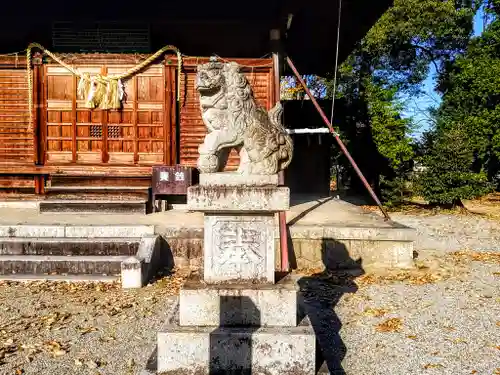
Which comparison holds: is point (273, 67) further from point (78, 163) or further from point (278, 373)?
point (278, 373)

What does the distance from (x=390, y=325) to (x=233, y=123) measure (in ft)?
10.3

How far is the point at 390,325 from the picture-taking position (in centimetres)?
549

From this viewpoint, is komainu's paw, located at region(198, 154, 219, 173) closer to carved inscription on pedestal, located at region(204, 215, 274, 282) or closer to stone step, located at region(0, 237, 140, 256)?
carved inscription on pedestal, located at region(204, 215, 274, 282)

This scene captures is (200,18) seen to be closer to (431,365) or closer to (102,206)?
(102,206)

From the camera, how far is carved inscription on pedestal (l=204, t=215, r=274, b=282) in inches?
165

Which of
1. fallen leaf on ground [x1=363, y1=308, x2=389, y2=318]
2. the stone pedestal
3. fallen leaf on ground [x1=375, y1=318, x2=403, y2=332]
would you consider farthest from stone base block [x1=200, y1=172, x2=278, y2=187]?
fallen leaf on ground [x1=363, y1=308, x2=389, y2=318]

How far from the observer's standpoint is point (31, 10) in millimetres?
11328

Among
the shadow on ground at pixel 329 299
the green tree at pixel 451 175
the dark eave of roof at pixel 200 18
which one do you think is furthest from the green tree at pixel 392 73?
the shadow on ground at pixel 329 299

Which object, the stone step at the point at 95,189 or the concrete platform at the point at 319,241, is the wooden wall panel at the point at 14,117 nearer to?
the stone step at the point at 95,189

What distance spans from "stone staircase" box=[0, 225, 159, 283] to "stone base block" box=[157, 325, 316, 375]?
3148 mm

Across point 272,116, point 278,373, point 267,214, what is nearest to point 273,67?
point 272,116

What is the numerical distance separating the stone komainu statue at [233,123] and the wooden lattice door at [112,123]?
7.07 metres

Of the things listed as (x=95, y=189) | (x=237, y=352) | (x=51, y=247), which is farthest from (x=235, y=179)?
(x=95, y=189)

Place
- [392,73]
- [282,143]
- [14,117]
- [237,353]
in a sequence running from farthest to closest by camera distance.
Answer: [392,73] < [14,117] < [282,143] < [237,353]
